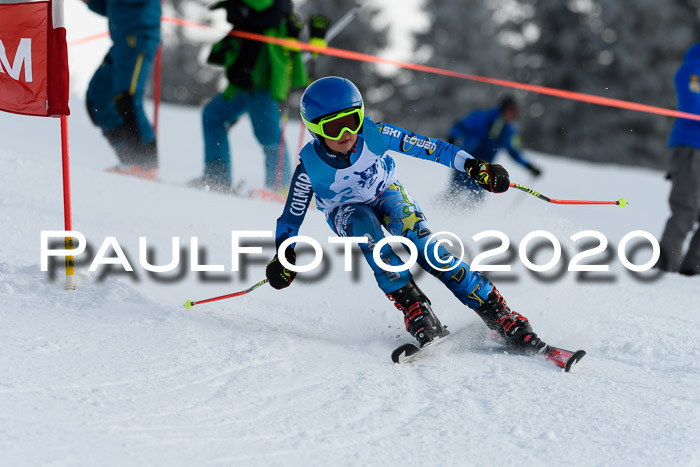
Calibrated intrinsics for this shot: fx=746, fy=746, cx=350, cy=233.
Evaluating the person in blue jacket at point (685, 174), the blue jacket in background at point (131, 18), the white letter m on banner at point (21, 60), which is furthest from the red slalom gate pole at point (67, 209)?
the person in blue jacket at point (685, 174)

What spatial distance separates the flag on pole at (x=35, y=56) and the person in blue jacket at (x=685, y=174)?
4287 millimetres

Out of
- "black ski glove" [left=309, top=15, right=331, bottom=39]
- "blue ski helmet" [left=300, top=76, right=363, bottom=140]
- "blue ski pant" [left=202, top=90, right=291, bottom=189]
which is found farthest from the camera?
"black ski glove" [left=309, top=15, right=331, bottom=39]

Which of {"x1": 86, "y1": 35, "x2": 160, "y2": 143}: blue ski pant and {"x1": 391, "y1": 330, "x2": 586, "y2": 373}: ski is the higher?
{"x1": 86, "y1": 35, "x2": 160, "y2": 143}: blue ski pant

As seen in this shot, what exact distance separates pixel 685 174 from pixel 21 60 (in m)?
4.52

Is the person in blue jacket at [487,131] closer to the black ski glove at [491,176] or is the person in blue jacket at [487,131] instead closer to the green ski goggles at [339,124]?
the black ski glove at [491,176]

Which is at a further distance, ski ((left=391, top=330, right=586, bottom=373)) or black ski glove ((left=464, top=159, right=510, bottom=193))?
black ski glove ((left=464, top=159, right=510, bottom=193))

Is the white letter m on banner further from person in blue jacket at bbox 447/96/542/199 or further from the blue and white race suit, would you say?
person in blue jacket at bbox 447/96/542/199

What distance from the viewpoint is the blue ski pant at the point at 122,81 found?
6.08 m

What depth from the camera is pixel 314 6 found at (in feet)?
82.2

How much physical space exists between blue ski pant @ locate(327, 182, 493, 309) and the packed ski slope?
0.30m

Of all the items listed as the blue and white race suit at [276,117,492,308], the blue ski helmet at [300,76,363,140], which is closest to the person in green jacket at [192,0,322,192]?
the blue and white race suit at [276,117,492,308]

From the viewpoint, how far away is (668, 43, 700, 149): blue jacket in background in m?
5.49

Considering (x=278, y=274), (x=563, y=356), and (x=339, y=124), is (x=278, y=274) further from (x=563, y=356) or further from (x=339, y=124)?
(x=563, y=356)

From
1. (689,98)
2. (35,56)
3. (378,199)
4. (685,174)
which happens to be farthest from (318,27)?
(378,199)
